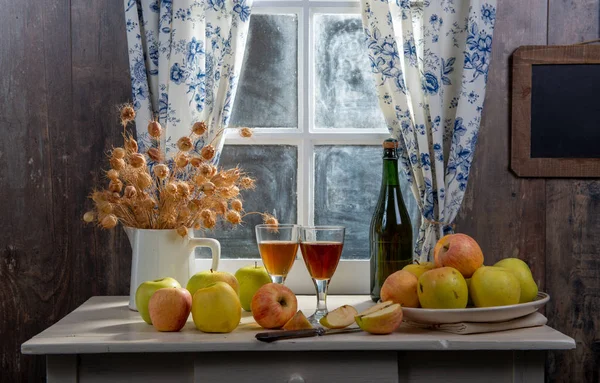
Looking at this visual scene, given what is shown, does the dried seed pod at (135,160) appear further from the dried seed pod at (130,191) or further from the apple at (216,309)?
the apple at (216,309)

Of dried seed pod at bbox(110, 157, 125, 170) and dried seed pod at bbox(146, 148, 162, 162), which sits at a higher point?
dried seed pod at bbox(146, 148, 162, 162)

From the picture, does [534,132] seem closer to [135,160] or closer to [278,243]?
[278,243]

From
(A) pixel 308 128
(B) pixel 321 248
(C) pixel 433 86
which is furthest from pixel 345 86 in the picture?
(B) pixel 321 248

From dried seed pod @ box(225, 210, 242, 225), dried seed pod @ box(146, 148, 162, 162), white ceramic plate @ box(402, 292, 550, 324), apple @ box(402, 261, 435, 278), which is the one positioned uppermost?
dried seed pod @ box(146, 148, 162, 162)

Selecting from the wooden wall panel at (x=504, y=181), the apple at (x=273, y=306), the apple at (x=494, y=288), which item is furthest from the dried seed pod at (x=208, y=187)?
the wooden wall panel at (x=504, y=181)

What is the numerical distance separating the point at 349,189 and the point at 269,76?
46 centimetres

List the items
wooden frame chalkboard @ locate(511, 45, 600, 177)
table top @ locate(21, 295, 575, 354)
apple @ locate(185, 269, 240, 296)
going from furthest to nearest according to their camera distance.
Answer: wooden frame chalkboard @ locate(511, 45, 600, 177) < apple @ locate(185, 269, 240, 296) < table top @ locate(21, 295, 575, 354)

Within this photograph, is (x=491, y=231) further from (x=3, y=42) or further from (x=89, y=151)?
(x=3, y=42)

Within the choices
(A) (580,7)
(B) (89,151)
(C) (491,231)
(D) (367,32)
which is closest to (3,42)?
(B) (89,151)

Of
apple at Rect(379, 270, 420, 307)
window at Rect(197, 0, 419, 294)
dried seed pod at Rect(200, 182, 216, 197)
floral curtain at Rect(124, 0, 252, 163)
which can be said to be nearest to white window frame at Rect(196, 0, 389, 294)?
window at Rect(197, 0, 419, 294)

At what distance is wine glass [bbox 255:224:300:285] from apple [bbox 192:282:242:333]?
19cm

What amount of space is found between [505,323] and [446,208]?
485 millimetres

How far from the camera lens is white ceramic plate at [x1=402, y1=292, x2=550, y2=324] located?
1378 millimetres

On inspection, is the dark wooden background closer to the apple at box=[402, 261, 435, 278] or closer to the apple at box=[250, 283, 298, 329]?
the apple at box=[402, 261, 435, 278]
